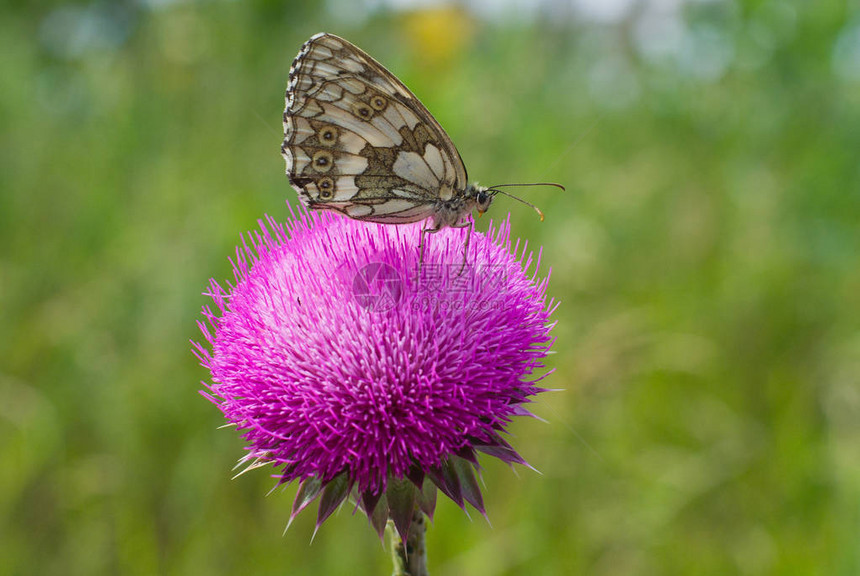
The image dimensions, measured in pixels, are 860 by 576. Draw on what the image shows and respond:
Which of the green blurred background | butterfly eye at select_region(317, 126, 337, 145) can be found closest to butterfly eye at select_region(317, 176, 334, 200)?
butterfly eye at select_region(317, 126, 337, 145)

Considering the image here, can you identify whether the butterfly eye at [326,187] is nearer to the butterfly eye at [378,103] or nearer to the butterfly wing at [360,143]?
the butterfly wing at [360,143]

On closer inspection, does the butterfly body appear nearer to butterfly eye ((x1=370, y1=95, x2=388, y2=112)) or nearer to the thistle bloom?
butterfly eye ((x1=370, y1=95, x2=388, y2=112))

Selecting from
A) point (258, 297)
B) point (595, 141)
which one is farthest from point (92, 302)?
point (595, 141)

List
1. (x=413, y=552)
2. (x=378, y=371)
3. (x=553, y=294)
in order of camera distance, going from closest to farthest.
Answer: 1. (x=378, y=371)
2. (x=413, y=552)
3. (x=553, y=294)

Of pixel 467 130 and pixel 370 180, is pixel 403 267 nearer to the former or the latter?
pixel 370 180

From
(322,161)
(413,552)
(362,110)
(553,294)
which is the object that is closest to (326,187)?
(322,161)

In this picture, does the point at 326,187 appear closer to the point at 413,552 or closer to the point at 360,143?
the point at 360,143

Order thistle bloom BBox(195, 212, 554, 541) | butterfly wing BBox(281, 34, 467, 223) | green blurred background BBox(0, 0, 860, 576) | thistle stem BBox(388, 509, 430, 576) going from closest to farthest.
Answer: thistle bloom BBox(195, 212, 554, 541), thistle stem BBox(388, 509, 430, 576), butterfly wing BBox(281, 34, 467, 223), green blurred background BBox(0, 0, 860, 576)

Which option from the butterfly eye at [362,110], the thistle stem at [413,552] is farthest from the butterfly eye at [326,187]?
the thistle stem at [413,552]
